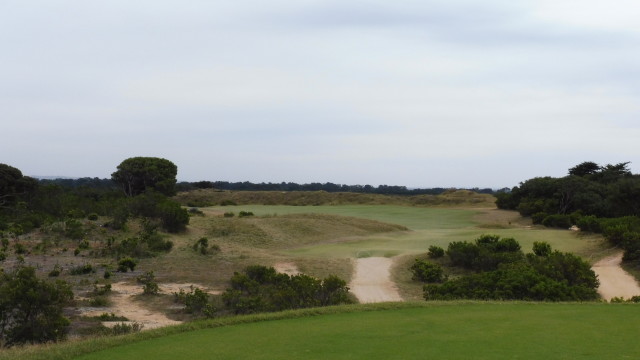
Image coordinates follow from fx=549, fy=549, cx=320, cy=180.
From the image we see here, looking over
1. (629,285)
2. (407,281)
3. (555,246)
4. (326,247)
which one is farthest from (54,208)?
(629,285)

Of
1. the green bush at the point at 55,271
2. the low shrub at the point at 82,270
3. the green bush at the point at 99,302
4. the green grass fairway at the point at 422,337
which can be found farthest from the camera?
the low shrub at the point at 82,270

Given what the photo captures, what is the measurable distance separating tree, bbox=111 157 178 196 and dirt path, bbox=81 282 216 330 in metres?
38.4

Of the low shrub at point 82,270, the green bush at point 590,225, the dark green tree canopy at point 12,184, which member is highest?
the dark green tree canopy at point 12,184

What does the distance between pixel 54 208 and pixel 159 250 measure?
13.8 metres

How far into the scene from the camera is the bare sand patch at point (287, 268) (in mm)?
19844

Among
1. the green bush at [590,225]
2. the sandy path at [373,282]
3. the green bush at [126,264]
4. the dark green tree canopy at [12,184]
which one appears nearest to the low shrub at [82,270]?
the green bush at [126,264]

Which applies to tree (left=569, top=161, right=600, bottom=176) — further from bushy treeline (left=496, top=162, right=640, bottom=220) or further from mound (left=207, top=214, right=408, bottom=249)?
mound (left=207, top=214, right=408, bottom=249)

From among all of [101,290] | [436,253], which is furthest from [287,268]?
[101,290]

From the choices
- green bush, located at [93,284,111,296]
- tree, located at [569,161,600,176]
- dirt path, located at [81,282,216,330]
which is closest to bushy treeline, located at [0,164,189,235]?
dirt path, located at [81,282,216,330]

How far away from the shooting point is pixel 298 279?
526 inches

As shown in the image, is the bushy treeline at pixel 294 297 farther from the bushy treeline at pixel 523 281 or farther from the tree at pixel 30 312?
the tree at pixel 30 312

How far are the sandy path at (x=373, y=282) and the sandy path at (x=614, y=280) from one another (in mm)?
6218

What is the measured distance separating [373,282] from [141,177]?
42.8 meters

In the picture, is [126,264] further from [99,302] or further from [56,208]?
[56,208]
